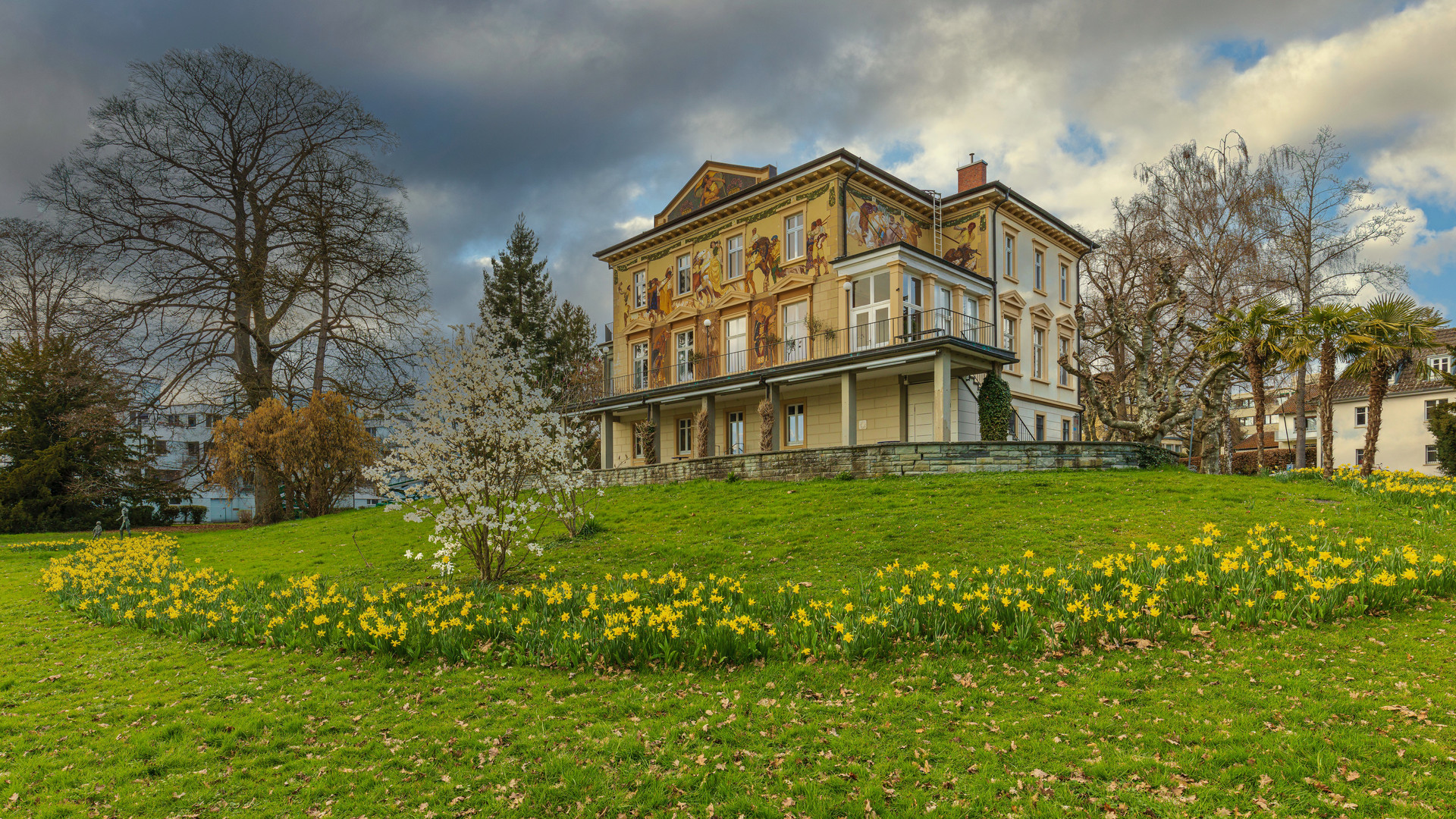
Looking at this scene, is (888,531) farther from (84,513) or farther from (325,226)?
(84,513)

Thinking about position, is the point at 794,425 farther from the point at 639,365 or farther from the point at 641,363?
the point at 639,365

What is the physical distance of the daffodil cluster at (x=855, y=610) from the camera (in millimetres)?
6367

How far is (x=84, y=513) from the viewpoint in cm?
2767

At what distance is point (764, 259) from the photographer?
25.8 m

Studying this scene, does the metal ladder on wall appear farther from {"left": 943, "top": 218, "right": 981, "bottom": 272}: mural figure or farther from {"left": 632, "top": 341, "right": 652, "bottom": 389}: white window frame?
{"left": 632, "top": 341, "right": 652, "bottom": 389}: white window frame

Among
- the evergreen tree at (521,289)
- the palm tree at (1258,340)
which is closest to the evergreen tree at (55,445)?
the evergreen tree at (521,289)

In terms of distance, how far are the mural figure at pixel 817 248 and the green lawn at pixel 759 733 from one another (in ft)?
62.4

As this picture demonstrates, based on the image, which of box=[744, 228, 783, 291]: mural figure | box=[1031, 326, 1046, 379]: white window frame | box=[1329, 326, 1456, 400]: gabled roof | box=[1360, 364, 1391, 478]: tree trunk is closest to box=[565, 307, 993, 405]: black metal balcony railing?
box=[744, 228, 783, 291]: mural figure

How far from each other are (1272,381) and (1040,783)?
109 feet

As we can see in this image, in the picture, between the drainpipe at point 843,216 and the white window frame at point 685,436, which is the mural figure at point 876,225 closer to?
the drainpipe at point 843,216

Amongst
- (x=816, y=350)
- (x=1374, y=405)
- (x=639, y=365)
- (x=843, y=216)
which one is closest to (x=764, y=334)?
(x=816, y=350)

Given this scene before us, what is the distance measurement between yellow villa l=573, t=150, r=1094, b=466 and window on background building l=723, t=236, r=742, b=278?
0.06 metres

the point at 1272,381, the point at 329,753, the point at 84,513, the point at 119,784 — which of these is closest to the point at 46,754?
the point at 119,784

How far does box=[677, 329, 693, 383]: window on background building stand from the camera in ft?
92.2
